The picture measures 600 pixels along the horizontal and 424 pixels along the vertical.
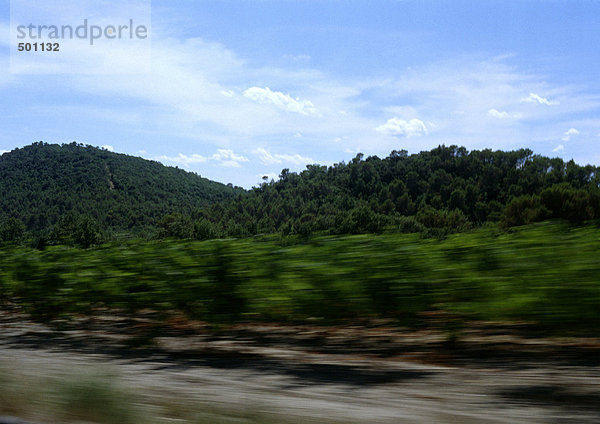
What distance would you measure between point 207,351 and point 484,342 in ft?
7.28

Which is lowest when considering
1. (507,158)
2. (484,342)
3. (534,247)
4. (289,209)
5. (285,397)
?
(285,397)

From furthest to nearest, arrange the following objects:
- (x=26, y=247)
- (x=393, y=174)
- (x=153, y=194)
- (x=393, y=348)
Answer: (x=153, y=194), (x=393, y=174), (x=26, y=247), (x=393, y=348)

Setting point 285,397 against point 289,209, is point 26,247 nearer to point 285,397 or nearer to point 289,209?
point 285,397

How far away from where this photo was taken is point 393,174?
109188mm

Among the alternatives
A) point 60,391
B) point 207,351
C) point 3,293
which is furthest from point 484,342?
point 3,293

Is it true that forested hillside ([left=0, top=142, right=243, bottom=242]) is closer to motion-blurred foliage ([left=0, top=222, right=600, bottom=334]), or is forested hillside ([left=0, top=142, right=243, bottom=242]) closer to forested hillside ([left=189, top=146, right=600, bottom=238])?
forested hillside ([left=189, top=146, right=600, bottom=238])

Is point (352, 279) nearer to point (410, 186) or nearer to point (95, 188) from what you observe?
point (410, 186)

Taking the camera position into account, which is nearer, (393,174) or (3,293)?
(3,293)

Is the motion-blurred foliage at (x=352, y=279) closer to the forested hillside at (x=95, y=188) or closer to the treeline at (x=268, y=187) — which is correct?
the treeline at (x=268, y=187)

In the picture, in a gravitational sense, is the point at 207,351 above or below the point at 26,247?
below

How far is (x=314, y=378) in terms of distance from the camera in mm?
3334

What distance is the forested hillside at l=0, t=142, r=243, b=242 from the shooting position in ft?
338

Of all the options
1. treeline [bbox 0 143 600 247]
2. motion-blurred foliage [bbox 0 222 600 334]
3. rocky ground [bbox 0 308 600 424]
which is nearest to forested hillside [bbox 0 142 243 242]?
treeline [bbox 0 143 600 247]

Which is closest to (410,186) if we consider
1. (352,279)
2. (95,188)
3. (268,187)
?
(268,187)
